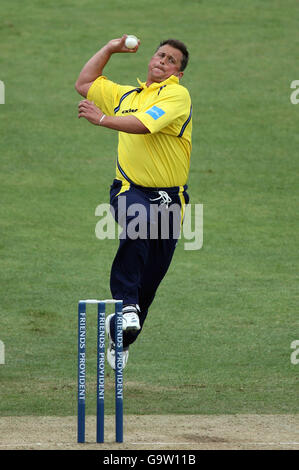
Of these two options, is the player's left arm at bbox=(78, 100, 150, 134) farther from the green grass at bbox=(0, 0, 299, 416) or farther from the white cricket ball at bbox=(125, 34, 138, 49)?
the green grass at bbox=(0, 0, 299, 416)

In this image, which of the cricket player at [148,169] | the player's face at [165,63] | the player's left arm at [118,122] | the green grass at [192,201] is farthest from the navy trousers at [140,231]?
the green grass at [192,201]

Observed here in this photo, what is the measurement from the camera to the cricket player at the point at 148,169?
6.96m

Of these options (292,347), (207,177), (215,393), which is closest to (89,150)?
(207,177)

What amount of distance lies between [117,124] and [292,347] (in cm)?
345

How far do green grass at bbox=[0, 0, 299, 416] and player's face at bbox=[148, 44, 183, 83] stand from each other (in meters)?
2.57

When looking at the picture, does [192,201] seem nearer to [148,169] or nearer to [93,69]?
[93,69]

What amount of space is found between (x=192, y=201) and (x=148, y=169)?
23.6ft

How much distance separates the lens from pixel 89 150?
1619 centimetres

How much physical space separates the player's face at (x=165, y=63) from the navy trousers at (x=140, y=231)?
2.87 ft

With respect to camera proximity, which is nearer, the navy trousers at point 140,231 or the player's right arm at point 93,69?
the navy trousers at point 140,231

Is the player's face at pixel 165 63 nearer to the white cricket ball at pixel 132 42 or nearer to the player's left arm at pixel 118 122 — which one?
the white cricket ball at pixel 132 42

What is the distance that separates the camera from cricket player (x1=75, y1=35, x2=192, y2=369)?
696cm

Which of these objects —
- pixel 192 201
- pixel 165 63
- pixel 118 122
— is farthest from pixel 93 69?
pixel 192 201

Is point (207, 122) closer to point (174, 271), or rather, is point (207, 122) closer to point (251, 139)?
point (251, 139)
